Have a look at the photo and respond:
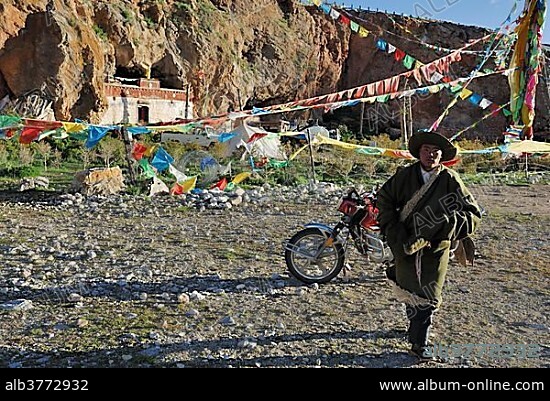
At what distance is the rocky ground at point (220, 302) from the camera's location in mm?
3725

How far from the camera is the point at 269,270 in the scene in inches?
231

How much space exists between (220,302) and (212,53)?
3605cm

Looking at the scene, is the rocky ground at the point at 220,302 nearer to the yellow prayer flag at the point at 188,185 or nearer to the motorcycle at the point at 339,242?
the motorcycle at the point at 339,242

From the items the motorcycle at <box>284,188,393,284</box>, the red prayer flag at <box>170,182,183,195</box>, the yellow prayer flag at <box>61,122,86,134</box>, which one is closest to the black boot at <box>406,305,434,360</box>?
the motorcycle at <box>284,188,393,284</box>

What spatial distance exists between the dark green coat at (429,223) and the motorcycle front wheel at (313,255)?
165 cm

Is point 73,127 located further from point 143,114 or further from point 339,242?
point 143,114

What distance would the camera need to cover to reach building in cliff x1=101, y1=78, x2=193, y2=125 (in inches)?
1252

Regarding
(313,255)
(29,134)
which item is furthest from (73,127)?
(313,255)

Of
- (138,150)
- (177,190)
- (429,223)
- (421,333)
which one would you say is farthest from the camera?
(177,190)

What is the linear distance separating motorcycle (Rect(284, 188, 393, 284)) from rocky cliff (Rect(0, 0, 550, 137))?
26335mm

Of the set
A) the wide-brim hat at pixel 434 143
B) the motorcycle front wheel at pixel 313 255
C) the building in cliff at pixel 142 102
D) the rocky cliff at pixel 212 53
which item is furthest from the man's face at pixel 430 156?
the building in cliff at pixel 142 102

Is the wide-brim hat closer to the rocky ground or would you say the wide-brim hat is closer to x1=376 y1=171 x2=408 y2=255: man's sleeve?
x1=376 y1=171 x2=408 y2=255: man's sleeve

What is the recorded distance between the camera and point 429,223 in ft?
11.3
